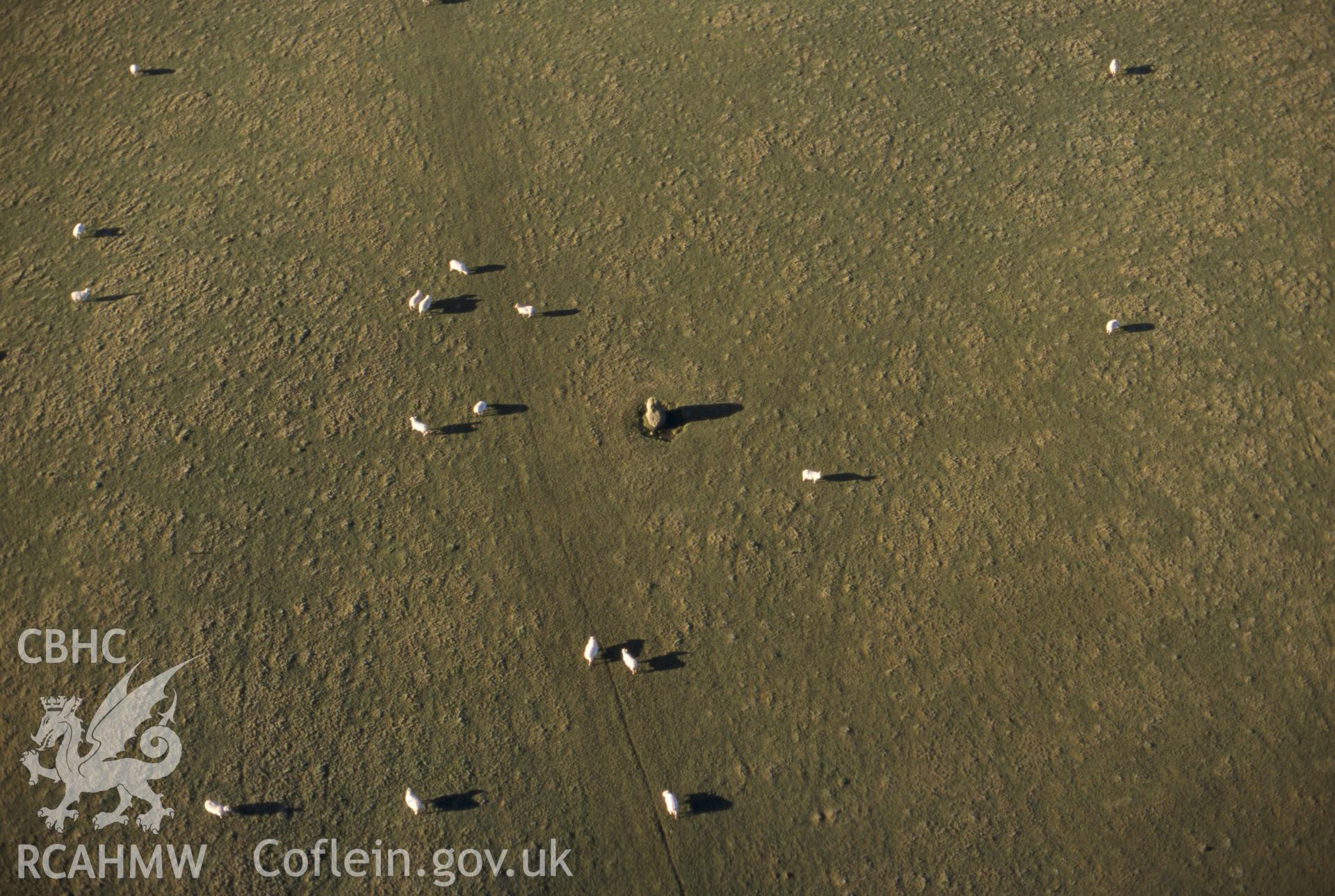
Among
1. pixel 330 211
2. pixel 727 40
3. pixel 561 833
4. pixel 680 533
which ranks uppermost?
pixel 727 40

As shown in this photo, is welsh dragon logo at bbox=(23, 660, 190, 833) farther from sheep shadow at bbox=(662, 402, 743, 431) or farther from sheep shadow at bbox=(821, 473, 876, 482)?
sheep shadow at bbox=(821, 473, 876, 482)

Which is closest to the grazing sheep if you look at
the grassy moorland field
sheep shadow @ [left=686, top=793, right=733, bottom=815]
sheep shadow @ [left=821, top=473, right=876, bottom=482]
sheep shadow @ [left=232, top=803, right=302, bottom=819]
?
the grassy moorland field

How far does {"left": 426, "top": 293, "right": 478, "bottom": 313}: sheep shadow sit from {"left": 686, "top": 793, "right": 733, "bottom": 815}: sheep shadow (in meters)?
16.3

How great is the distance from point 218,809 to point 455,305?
15.7m

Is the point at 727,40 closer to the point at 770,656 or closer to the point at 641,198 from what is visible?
the point at 641,198

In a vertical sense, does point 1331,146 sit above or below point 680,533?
above

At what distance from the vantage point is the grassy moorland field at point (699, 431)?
2094 centimetres

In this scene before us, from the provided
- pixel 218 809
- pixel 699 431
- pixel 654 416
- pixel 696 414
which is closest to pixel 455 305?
pixel 654 416

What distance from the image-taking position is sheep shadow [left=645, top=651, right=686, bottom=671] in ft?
73.5

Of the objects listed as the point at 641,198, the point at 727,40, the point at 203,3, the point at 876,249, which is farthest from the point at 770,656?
the point at 203,3

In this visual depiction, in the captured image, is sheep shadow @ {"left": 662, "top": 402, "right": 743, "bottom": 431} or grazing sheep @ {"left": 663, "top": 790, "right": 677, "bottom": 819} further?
sheep shadow @ {"left": 662, "top": 402, "right": 743, "bottom": 431}

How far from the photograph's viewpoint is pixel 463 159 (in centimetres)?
3130

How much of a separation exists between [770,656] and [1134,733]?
9.16 m

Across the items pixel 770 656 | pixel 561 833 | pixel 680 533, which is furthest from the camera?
pixel 680 533
